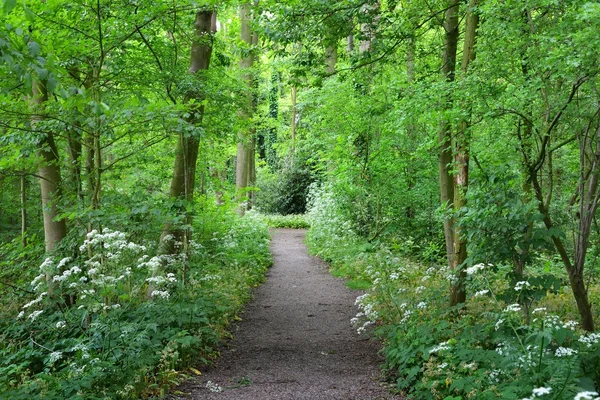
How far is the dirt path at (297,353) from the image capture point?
4.96 m

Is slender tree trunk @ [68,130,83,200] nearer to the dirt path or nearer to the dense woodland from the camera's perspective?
the dense woodland

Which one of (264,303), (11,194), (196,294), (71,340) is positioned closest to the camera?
(71,340)

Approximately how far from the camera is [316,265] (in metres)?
13.6

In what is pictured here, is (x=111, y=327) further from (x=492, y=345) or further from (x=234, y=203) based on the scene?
(x=234, y=203)

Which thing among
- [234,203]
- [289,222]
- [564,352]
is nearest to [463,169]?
[564,352]

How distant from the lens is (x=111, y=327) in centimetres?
480

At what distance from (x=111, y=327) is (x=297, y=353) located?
251 cm

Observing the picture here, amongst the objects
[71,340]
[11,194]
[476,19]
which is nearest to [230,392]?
[71,340]

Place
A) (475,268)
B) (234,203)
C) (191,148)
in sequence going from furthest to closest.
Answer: (234,203)
(191,148)
(475,268)

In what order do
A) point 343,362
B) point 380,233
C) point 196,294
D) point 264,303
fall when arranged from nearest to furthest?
point 343,362 → point 196,294 → point 264,303 → point 380,233

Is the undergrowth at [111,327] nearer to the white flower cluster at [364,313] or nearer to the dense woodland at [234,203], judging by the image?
the dense woodland at [234,203]

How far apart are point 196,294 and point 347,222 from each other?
749cm

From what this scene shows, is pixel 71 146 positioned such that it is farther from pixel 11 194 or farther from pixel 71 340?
pixel 11 194

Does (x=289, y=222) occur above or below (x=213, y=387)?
below
